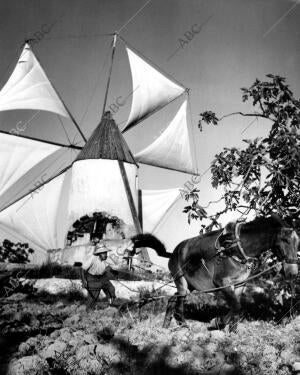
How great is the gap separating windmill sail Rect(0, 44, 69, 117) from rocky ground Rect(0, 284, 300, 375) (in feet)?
74.1

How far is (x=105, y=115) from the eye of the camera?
1141 inches

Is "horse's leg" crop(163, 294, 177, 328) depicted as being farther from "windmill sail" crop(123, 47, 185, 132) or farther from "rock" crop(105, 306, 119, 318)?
"windmill sail" crop(123, 47, 185, 132)

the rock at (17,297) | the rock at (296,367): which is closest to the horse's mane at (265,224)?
the rock at (296,367)

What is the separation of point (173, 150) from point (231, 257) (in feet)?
81.6

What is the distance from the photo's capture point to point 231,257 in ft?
19.3

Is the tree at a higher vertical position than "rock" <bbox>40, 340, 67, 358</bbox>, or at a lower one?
higher

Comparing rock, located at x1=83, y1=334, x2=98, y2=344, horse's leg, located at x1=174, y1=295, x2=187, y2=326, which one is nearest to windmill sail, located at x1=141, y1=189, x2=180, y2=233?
horse's leg, located at x1=174, y1=295, x2=187, y2=326

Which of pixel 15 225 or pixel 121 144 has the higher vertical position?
pixel 121 144

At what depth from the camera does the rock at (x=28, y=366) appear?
12.7ft

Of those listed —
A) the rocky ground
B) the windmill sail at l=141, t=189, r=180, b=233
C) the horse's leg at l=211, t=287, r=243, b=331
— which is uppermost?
the windmill sail at l=141, t=189, r=180, b=233

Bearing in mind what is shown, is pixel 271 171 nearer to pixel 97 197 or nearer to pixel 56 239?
pixel 97 197

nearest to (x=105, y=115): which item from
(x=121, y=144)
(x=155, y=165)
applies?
(x=121, y=144)

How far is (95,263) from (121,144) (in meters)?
→ 18.6

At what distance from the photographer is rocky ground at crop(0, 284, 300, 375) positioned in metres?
4.02
